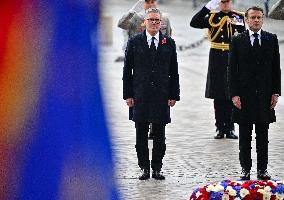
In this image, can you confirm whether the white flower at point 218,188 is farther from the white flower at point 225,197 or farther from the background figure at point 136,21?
the background figure at point 136,21

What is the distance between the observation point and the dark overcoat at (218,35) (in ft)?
38.8

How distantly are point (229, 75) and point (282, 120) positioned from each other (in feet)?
16.2

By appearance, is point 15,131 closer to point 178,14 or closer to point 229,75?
point 229,75

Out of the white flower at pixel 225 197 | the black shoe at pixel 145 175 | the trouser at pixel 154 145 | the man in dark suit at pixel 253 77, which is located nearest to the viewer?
the white flower at pixel 225 197

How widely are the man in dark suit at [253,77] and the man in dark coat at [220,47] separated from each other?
2.67m

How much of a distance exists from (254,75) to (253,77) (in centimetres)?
2

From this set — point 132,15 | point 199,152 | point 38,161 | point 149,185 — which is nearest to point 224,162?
point 199,152

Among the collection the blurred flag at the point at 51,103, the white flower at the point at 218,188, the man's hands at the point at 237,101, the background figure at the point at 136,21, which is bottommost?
the man's hands at the point at 237,101

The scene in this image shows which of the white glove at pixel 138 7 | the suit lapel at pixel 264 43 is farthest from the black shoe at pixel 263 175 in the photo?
the white glove at pixel 138 7

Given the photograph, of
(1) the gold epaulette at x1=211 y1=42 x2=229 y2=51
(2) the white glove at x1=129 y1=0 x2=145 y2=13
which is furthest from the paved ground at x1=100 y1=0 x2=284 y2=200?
(2) the white glove at x1=129 y1=0 x2=145 y2=13

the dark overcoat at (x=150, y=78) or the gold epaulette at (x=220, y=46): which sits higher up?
the dark overcoat at (x=150, y=78)

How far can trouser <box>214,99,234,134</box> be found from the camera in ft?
39.4

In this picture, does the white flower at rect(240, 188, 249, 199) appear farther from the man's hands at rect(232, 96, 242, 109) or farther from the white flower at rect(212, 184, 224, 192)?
the man's hands at rect(232, 96, 242, 109)

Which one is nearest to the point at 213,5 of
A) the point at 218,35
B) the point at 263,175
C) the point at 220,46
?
the point at 218,35
